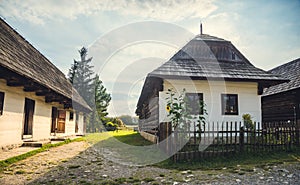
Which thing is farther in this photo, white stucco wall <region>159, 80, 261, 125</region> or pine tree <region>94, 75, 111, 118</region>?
pine tree <region>94, 75, 111, 118</region>

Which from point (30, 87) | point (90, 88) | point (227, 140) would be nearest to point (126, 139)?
point (30, 87)

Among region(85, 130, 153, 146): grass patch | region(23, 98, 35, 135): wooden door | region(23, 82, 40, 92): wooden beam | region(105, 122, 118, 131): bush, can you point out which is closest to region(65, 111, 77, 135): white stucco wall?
region(85, 130, 153, 146): grass patch

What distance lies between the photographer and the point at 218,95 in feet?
34.7

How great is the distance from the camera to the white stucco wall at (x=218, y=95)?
33.2 ft

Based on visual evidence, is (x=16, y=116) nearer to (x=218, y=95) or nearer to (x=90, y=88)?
(x=218, y=95)

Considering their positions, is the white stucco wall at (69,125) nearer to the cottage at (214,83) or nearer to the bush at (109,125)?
the cottage at (214,83)

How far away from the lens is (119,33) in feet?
40.4

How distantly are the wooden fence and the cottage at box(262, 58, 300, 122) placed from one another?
592 centimetres

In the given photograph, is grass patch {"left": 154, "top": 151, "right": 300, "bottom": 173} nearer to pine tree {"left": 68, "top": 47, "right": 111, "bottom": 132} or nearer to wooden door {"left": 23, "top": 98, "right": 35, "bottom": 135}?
wooden door {"left": 23, "top": 98, "right": 35, "bottom": 135}

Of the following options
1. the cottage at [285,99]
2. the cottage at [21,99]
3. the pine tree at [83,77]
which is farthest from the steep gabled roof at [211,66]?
the pine tree at [83,77]

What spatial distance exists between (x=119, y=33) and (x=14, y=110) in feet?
21.5

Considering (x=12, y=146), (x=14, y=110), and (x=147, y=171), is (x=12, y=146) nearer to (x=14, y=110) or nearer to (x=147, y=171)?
(x=14, y=110)

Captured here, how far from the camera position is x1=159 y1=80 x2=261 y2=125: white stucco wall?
33.2ft

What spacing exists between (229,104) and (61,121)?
394 inches
